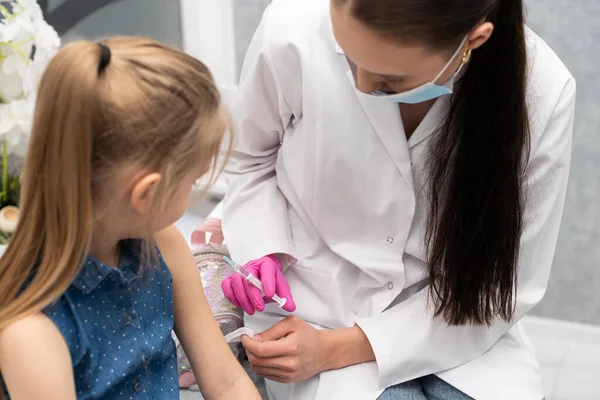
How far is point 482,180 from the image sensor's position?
4.16 feet

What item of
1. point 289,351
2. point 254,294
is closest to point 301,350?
point 289,351

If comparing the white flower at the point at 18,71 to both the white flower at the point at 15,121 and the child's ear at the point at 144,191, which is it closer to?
the white flower at the point at 15,121

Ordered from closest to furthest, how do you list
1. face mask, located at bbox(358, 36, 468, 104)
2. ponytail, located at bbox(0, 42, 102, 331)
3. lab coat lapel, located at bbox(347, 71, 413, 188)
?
ponytail, located at bbox(0, 42, 102, 331) → face mask, located at bbox(358, 36, 468, 104) → lab coat lapel, located at bbox(347, 71, 413, 188)

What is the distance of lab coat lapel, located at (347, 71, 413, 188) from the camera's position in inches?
51.1

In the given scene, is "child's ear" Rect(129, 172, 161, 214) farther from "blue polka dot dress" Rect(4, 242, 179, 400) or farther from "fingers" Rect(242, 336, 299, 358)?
"fingers" Rect(242, 336, 299, 358)

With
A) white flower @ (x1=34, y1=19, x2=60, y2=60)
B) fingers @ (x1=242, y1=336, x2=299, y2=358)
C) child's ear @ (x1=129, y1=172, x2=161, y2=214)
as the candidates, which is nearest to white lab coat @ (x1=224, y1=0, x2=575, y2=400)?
fingers @ (x1=242, y1=336, x2=299, y2=358)

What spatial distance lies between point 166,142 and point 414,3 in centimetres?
38

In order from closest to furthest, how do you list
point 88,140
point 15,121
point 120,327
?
point 88,140, point 120,327, point 15,121

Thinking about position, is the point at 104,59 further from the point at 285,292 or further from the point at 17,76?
the point at 285,292

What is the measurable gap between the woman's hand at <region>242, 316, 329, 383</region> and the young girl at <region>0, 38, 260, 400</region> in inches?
13.6

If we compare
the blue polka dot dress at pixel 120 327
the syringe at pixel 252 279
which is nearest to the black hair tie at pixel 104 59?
the blue polka dot dress at pixel 120 327

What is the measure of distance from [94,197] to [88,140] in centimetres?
9

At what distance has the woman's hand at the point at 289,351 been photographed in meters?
1.32

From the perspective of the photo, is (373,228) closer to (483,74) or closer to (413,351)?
(413,351)
